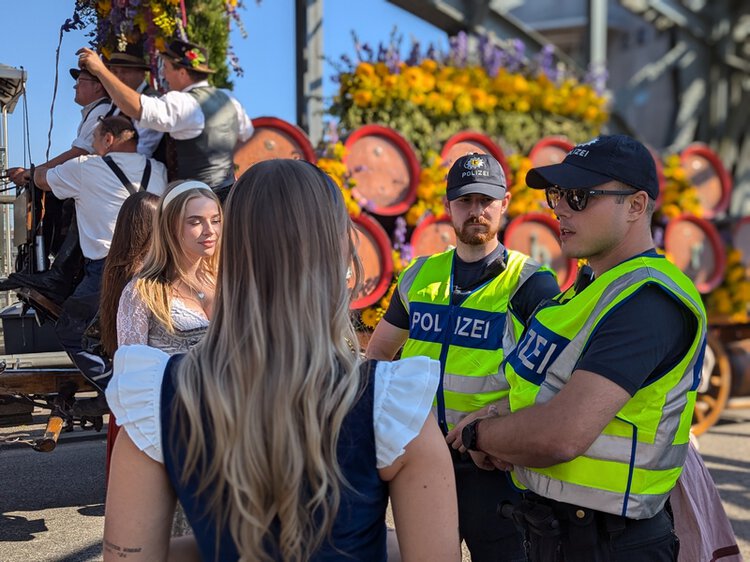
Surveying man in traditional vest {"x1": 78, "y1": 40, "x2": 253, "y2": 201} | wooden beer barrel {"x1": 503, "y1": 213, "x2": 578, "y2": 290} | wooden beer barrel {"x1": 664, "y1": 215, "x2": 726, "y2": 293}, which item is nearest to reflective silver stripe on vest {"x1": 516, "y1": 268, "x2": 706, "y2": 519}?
man in traditional vest {"x1": 78, "y1": 40, "x2": 253, "y2": 201}

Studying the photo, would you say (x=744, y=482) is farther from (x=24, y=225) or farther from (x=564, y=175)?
(x=24, y=225)

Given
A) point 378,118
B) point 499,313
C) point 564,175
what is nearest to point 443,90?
point 378,118

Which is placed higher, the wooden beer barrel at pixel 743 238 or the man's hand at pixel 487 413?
the wooden beer barrel at pixel 743 238

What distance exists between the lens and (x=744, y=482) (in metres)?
5.11

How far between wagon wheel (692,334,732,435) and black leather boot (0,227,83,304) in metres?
4.84

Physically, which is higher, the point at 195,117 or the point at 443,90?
the point at 443,90

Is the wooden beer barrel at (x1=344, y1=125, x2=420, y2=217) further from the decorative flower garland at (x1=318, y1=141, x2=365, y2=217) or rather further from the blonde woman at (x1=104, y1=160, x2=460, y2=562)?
the blonde woman at (x1=104, y1=160, x2=460, y2=562)

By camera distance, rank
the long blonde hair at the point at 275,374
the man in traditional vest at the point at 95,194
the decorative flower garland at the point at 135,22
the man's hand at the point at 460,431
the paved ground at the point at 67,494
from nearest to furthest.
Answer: the long blonde hair at the point at 275,374 → the man's hand at the point at 460,431 → the paved ground at the point at 67,494 → the man in traditional vest at the point at 95,194 → the decorative flower garland at the point at 135,22

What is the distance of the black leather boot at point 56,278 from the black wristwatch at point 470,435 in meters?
2.90

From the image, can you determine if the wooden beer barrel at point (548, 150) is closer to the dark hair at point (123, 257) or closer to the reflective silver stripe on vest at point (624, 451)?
the dark hair at point (123, 257)

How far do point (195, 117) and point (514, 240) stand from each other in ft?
8.06

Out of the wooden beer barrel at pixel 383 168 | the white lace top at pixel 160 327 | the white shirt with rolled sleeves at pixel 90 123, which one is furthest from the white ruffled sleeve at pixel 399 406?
the wooden beer barrel at pixel 383 168

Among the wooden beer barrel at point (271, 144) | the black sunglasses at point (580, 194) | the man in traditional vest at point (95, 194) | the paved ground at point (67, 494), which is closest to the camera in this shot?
the black sunglasses at point (580, 194)

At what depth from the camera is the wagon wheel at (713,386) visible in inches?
252
